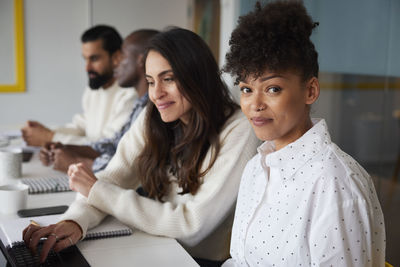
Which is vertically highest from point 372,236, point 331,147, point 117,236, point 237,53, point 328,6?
point 328,6

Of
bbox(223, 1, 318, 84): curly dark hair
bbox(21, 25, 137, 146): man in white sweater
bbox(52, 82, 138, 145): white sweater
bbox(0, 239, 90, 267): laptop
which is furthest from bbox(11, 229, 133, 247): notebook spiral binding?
bbox(21, 25, 137, 146): man in white sweater

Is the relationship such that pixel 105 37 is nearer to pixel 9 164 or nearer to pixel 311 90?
pixel 9 164

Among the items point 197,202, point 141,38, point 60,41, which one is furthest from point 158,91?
point 60,41

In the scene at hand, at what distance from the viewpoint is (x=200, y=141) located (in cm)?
157

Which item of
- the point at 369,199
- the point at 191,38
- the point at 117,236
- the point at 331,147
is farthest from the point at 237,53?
the point at 117,236

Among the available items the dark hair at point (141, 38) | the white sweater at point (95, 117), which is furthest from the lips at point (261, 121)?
the white sweater at point (95, 117)

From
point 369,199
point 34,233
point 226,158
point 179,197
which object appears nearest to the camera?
point 369,199

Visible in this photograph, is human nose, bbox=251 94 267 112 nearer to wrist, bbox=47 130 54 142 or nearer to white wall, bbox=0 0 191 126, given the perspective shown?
wrist, bbox=47 130 54 142

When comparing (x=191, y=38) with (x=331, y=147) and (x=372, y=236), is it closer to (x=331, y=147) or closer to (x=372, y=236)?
(x=331, y=147)

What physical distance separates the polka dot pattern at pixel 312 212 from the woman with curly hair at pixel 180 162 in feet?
0.90

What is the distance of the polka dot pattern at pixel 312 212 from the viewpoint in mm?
917

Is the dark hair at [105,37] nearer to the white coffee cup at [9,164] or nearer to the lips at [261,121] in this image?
the white coffee cup at [9,164]

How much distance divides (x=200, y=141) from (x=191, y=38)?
34 centimetres

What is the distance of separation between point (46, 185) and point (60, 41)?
2.93 meters
